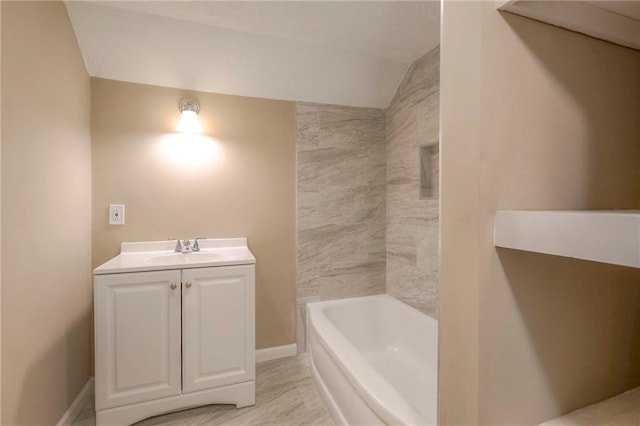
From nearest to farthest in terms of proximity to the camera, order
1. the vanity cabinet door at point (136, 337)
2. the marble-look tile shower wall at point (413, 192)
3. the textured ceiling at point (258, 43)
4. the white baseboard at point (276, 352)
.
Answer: the vanity cabinet door at point (136, 337) < the textured ceiling at point (258, 43) < the marble-look tile shower wall at point (413, 192) < the white baseboard at point (276, 352)

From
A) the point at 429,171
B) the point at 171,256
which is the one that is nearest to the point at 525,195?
the point at 429,171

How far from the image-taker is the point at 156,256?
194 centimetres

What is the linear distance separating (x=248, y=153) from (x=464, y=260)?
202cm

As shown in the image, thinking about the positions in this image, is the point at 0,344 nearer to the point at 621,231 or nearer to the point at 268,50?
the point at 621,231

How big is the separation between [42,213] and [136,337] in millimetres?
786

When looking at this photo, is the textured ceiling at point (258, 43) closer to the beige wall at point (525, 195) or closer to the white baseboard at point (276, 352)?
the beige wall at point (525, 195)

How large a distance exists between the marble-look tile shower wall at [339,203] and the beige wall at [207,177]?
0.10m

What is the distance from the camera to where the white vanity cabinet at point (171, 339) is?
5.06 feet

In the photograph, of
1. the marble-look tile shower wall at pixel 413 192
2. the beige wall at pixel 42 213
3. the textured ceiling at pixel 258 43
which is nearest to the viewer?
the beige wall at pixel 42 213

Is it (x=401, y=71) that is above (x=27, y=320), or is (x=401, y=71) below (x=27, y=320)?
above

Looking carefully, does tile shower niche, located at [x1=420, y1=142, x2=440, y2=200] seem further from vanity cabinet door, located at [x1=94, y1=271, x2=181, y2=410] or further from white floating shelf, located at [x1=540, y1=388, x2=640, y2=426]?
vanity cabinet door, located at [x1=94, y1=271, x2=181, y2=410]

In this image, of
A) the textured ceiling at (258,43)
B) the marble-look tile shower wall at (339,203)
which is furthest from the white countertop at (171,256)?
the textured ceiling at (258,43)

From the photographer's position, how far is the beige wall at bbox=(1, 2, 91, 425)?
1.10 metres

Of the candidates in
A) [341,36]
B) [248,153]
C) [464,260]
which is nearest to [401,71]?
[341,36]
